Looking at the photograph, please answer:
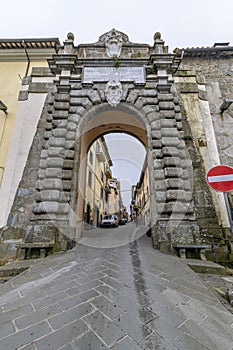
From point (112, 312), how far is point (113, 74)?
6493 millimetres

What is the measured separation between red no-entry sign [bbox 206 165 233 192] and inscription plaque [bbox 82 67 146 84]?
426 cm

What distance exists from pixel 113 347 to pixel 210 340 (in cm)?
75

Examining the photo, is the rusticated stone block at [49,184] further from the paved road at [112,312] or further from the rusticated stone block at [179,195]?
the rusticated stone block at [179,195]

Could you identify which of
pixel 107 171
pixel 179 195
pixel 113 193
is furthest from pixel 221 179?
pixel 113 193

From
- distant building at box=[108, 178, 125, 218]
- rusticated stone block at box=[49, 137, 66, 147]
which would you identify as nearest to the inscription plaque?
rusticated stone block at box=[49, 137, 66, 147]

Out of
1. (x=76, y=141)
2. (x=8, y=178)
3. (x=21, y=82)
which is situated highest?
(x=21, y=82)

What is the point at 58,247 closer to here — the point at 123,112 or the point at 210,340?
the point at 210,340

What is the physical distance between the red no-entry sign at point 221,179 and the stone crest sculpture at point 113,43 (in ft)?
18.2

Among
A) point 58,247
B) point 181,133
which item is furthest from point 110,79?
point 58,247

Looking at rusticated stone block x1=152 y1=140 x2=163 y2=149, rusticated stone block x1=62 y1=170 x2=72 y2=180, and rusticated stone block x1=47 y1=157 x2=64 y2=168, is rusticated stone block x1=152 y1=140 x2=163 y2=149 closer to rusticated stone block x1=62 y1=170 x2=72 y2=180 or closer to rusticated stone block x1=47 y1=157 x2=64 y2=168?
rusticated stone block x1=62 y1=170 x2=72 y2=180

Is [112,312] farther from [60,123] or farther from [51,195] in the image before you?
[60,123]

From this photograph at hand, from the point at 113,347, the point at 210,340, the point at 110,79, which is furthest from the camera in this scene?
the point at 110,79

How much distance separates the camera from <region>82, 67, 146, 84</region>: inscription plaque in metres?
5.71

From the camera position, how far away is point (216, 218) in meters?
4.57
